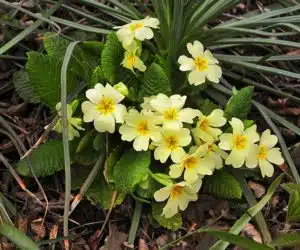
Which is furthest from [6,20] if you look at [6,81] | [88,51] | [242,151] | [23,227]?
[242,151]

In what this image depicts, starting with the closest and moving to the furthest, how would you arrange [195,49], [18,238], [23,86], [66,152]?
1. [18,238]
2. [66,152]
3. [195,49]
4. [23,86]

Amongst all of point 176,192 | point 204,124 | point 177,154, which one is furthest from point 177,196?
point 204,124

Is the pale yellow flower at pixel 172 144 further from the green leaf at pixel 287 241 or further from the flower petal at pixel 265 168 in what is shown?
the green leaf at pixel 287 241

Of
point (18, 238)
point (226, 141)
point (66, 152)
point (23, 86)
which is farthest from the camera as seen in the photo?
point (23, 86)

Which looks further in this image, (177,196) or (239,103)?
(239,103)

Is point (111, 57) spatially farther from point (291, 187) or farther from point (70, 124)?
point (291, 187)

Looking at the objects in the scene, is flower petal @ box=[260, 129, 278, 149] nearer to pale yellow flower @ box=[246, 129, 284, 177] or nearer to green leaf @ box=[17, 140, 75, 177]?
pale yellow flower @ box=[246, 129, 284, 177]
